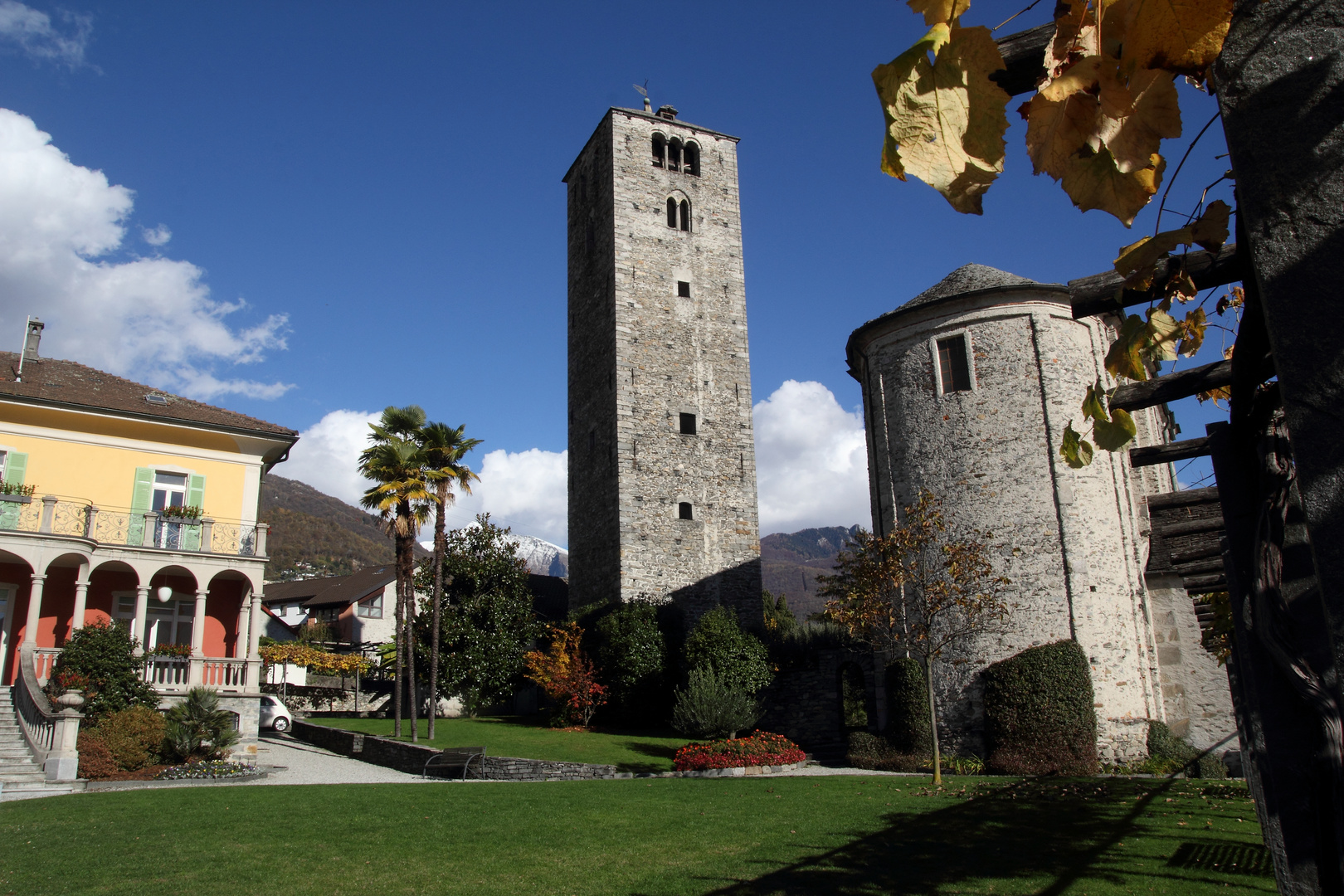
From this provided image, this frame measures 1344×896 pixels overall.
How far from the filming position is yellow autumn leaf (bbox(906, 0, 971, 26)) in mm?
1331

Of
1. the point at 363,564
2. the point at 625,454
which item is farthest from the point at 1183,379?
the point at 363,564

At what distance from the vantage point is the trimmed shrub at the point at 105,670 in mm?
17766

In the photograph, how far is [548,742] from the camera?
2277 centimetres

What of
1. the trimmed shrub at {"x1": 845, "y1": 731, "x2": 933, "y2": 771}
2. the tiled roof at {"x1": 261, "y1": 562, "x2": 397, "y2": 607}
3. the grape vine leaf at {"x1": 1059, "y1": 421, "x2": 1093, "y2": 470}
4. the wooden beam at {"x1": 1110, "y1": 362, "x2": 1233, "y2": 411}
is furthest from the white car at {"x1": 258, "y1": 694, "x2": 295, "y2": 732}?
the grape vine leaf at {"x1": 1059, "y1": 421, "x2": 1093, "y2": 470}

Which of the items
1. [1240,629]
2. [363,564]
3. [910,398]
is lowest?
[1240,629]

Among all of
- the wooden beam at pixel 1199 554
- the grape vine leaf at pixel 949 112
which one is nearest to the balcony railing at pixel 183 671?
the wooden beam at pixel 1199 554

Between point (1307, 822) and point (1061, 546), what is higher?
point (1061, 546)

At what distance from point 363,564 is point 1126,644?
5275 inches

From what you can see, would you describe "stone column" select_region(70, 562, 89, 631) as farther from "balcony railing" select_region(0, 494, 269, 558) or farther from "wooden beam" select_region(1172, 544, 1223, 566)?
"wooden beam" select_region(1172, 544, 1223, 566)

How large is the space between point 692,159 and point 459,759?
27.3 m

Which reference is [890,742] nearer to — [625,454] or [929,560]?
[929,560]

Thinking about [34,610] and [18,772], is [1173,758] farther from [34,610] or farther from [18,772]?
[34,610]

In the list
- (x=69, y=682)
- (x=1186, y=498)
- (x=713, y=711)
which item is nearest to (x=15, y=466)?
(x=69, y=682)

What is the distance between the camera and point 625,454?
103 feet
